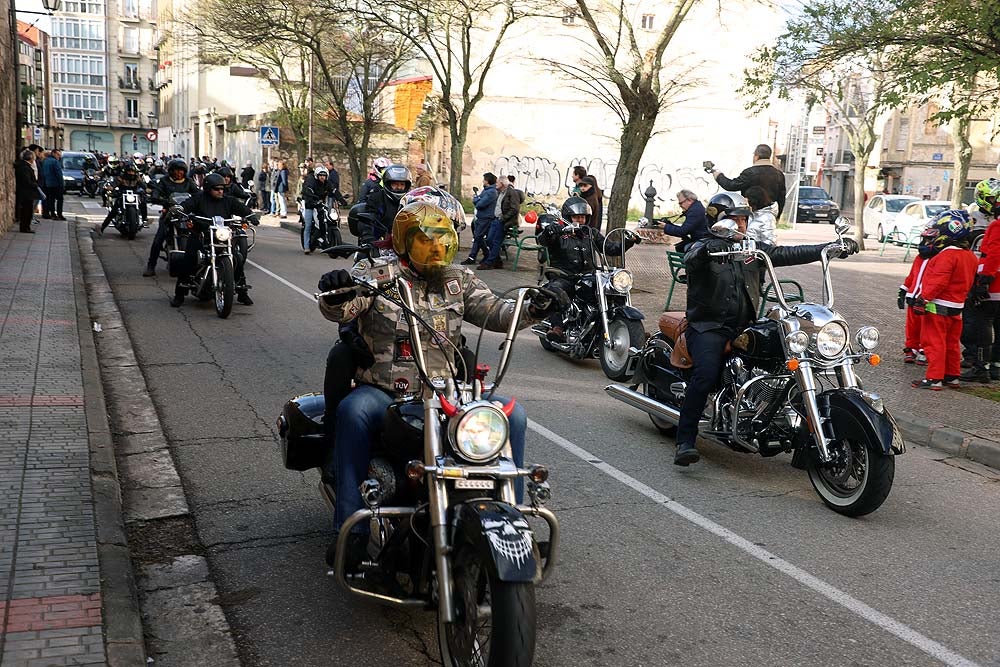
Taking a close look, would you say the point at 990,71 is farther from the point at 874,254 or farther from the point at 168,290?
the point at 874,254

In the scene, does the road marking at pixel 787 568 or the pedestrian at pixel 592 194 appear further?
the pedestrian at pixel 592 194

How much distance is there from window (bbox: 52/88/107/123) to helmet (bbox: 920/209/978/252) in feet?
342

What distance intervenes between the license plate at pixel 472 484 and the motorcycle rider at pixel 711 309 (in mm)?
3083

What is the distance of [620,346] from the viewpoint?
9320mm

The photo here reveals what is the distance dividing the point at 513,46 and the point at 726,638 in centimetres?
3691

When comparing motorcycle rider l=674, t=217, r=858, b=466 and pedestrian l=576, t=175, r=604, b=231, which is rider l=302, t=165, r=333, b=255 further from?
motorcycle rider l=674, t=217, r=858, b=466

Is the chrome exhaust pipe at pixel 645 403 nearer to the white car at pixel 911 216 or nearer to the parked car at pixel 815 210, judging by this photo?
the white car at pixel 911 216

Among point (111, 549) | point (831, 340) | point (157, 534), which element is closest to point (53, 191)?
point (157, 534)

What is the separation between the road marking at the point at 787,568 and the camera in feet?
12.9

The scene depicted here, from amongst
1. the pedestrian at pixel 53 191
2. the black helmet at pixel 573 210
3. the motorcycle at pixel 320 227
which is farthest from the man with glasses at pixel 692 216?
the pedestrian at pixel 53 191

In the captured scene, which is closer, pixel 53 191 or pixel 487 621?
pixel 487 621

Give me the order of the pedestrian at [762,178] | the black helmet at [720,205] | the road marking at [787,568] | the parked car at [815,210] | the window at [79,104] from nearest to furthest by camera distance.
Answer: the road marking at [787,568]
the black helmet at [720,205]
the pedestrian at [762,178]
the parked car at [815,210]
the window at [79,104]

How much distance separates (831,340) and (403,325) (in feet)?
9.35

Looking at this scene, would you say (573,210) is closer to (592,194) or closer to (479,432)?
(592,194)
